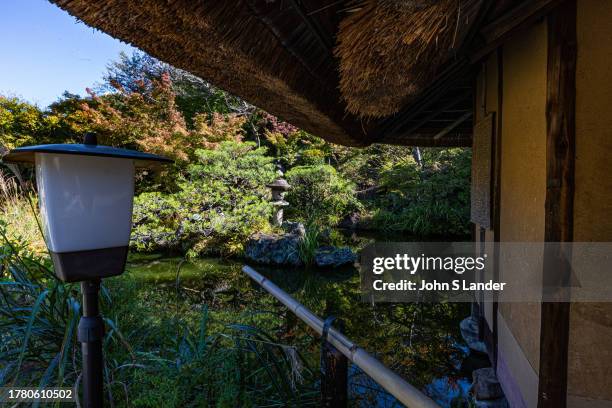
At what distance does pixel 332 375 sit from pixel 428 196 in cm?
857

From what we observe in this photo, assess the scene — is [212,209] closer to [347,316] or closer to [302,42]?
[347,316]

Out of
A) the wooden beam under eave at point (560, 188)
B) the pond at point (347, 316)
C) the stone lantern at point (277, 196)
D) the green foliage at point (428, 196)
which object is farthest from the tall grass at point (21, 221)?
the green foliage at point (428, 196)

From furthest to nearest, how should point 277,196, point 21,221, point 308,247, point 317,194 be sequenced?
point 317,194, point 277,196, point 308,247, point 21,221

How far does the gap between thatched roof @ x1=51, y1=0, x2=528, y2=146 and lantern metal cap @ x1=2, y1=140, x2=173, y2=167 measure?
52 cm

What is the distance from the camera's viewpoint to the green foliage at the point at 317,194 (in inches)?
313

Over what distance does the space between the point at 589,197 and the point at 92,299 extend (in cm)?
176

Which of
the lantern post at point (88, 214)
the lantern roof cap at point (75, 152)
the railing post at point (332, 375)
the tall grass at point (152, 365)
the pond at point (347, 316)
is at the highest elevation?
the lantern roof cap at point (75, 152)

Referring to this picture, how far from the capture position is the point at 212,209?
20.4 ft

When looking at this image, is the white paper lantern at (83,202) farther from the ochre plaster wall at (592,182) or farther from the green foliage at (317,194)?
the green foliage at (317,194)

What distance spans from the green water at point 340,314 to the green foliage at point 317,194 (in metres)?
2.85

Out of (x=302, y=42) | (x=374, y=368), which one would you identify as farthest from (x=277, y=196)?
(x=374, y=368)

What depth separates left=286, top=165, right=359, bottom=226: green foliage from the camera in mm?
7938

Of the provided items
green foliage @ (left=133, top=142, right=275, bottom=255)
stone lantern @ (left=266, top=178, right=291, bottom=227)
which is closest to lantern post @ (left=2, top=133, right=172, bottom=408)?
green foliage @ (left=133, top=142, right=275, bottom=255)

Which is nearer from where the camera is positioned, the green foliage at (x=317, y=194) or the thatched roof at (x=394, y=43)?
the thatched roof at (x=394, y=43)
